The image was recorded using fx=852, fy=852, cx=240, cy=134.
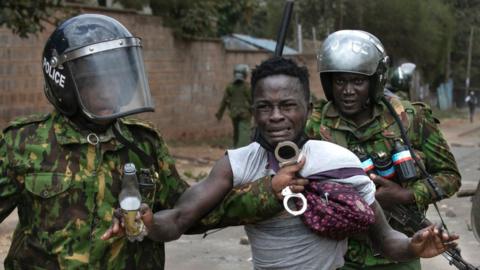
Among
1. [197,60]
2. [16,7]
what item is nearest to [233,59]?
[197,60]

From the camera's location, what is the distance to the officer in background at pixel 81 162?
2760mm

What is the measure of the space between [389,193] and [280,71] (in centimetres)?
104

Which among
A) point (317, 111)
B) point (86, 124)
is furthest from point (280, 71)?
point (317, 111)

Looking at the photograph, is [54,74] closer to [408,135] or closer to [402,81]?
[408,135]

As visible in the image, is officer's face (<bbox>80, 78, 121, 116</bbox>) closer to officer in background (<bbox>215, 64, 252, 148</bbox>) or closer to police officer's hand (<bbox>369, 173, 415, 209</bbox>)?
police officer's hand (<bbox>369, 173, 415, 209</bbox>)

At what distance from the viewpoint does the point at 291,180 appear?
2.64 meters

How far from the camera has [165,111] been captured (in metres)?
16.6

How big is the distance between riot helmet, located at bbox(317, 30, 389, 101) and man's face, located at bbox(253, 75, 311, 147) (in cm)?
95

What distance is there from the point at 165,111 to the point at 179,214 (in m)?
13.9

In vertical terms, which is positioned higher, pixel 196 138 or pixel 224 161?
pixel 224 161

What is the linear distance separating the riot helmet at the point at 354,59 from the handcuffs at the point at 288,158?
3.52 ft

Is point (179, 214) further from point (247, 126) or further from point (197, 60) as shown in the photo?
point (197, 60)

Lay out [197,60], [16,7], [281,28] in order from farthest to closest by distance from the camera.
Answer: [197,60]
[16,7]
[281,28]

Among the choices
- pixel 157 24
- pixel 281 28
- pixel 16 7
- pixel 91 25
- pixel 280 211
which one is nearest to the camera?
pixel 280 211
